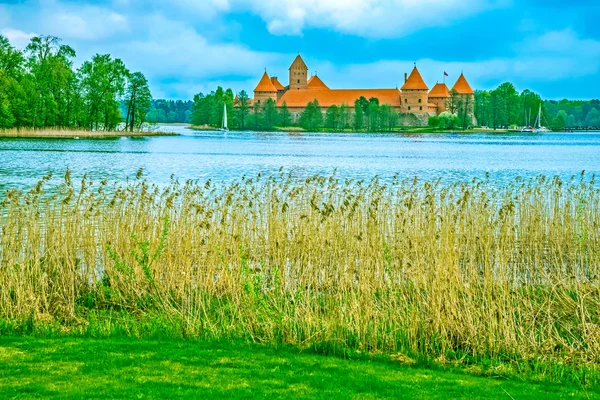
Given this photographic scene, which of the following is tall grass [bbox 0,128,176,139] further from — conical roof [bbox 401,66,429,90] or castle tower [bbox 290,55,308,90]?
castle tower [bbox 290,55,308,90]

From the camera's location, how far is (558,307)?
7.63m

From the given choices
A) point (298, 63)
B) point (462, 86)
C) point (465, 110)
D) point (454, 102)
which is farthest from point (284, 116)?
point (462, 86)

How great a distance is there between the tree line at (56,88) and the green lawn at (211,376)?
46.4 meters

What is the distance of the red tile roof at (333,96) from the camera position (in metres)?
128

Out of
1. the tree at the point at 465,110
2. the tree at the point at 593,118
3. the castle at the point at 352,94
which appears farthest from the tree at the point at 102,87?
the tree at the point at 593,118

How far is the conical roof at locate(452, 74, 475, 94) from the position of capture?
126812mm

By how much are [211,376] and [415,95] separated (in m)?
119

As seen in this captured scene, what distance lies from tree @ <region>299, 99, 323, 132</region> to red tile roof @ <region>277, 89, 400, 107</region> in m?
14.4

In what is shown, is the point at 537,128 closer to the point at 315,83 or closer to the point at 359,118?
the point at 359,118

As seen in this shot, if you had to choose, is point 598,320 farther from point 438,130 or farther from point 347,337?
point 438,130

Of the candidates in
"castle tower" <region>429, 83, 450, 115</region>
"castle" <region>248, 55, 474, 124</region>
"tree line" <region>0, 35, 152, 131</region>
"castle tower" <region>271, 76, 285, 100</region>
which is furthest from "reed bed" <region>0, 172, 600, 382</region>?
"castle tower" <region>271, 76, 285, 100</region>

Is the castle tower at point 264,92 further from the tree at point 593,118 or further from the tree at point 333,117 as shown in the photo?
the tree at point 593,118

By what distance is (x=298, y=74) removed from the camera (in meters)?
136

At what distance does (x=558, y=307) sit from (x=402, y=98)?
117047 millimetres
